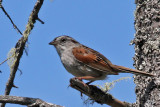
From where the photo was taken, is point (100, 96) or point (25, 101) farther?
point (100, 96)

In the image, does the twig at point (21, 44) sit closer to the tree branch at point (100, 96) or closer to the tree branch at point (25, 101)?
the tree branch at point (25, 101)

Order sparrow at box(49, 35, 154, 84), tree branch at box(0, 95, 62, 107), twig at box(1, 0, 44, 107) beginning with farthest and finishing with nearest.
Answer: sparrow at box(49, 35, 154, 84), twig at box(1, 0, 44, 107), tree branch at box(0, 95, 62, 107)

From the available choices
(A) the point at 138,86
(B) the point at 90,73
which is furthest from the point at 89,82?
(A) the point at 138,86

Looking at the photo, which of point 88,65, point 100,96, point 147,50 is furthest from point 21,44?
point 147,50

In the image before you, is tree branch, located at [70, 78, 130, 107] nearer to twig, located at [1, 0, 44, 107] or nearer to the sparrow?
the sparrow

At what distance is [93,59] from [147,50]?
2.72 ft

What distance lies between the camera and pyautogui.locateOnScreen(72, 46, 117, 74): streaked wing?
5.27 m

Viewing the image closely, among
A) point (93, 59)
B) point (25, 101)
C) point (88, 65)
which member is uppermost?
point (93, 59)

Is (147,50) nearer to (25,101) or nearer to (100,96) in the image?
(100,96)

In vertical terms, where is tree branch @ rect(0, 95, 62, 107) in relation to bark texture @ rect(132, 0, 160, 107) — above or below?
Answer: below

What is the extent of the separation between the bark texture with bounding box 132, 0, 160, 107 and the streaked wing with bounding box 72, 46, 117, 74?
46 centimetres

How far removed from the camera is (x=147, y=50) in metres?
5.17

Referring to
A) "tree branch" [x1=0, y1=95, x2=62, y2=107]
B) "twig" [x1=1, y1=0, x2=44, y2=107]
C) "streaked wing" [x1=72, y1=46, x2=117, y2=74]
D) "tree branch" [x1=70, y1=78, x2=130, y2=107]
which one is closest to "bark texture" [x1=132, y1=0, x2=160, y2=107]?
"tree branch" [x1=70, y1=78, x2=130, y2=107]

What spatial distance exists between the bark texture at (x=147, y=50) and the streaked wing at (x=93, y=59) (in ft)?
1.50
